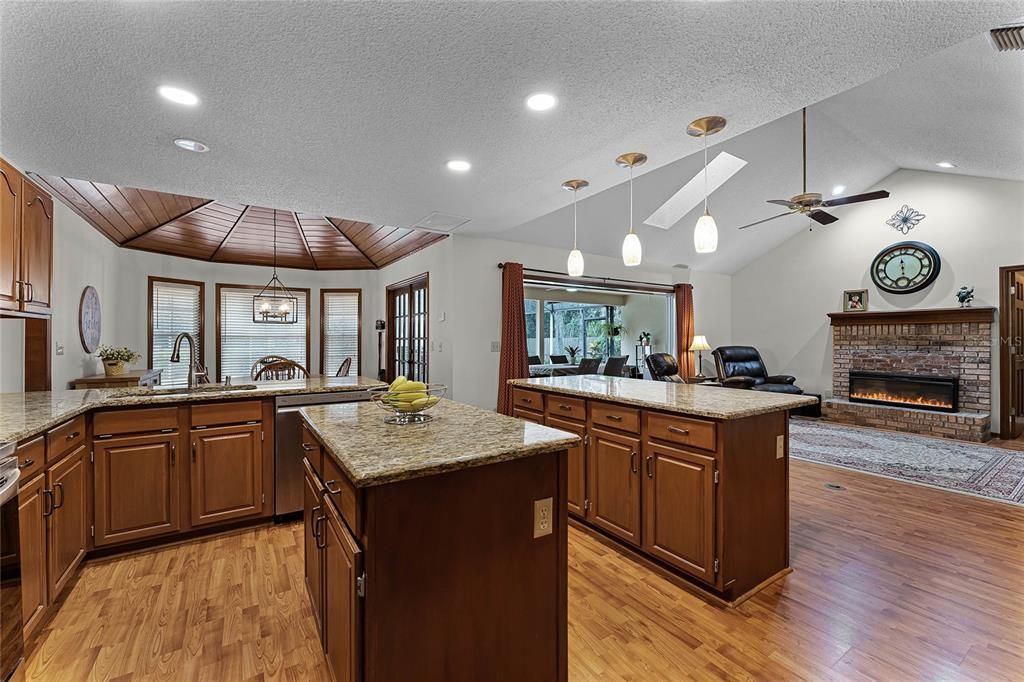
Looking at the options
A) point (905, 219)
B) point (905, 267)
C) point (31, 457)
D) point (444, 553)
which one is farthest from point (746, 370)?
point (31, 457)

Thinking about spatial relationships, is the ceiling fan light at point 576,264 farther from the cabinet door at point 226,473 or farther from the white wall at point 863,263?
the white wall at point 863,263

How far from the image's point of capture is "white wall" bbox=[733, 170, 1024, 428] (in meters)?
5.83

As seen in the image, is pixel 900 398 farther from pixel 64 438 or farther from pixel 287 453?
pixel 64 438

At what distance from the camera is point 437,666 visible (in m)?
1.33

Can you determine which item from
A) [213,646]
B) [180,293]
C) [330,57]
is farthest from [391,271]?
[213,646]

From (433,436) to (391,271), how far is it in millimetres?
5719

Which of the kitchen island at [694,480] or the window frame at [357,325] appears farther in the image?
the window frame at [357,325]

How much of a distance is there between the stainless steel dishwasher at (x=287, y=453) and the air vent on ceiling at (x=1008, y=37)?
4.13m

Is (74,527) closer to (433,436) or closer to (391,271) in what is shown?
(433,436)

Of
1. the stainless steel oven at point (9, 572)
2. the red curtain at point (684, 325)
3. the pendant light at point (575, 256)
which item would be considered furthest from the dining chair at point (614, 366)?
the stainless steel oven at point (9, 572)

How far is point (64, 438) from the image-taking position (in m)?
2.16

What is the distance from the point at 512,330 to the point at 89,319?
4.25 metres

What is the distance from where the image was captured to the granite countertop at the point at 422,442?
127 cm

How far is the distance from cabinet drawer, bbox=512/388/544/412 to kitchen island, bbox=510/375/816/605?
429 mm
